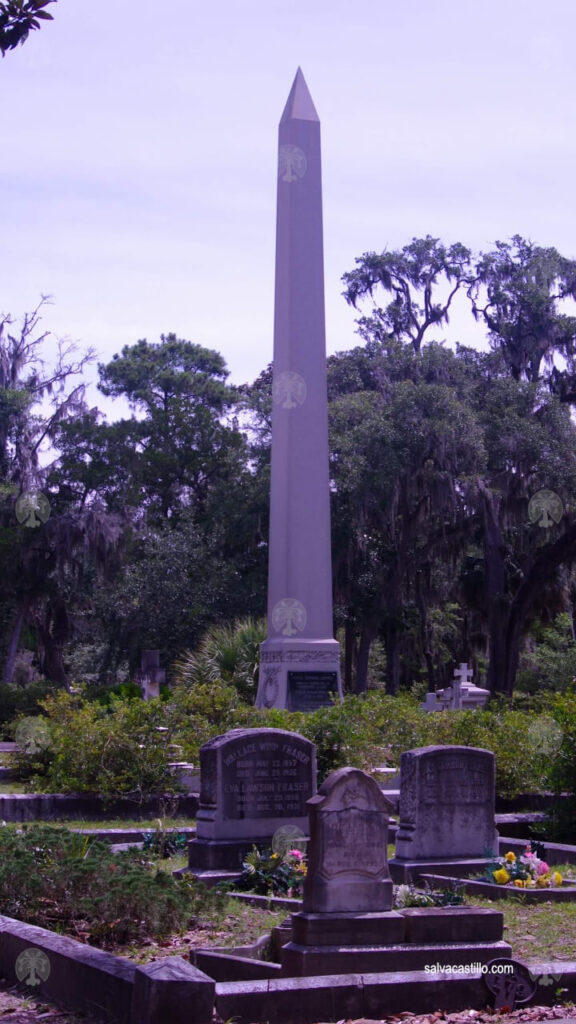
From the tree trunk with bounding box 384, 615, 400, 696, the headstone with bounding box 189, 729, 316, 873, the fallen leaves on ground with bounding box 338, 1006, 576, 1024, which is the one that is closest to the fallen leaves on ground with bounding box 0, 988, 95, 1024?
the fallen leaves on ground with bounding box 338, 1006, 576, 1024

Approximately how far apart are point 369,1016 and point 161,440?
3291cm

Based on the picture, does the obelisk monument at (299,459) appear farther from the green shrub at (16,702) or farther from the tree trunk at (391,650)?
the tree trunk at (391,650)

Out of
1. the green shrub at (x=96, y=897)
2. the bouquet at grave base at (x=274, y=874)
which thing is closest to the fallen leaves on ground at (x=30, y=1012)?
the green shrub at (x=96, y=897)

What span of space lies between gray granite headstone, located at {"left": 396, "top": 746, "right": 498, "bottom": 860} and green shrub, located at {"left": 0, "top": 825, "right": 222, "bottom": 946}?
2.83 m

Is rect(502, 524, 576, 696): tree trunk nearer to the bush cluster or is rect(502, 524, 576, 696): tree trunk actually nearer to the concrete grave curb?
the bush cluster

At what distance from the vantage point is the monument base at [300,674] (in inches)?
694

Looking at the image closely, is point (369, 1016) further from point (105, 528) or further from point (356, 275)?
point (356, 275)

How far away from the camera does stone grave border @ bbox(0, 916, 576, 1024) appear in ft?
16.8

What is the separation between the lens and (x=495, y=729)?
14.3 meters

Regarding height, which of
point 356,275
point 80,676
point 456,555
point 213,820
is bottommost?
point 213,820

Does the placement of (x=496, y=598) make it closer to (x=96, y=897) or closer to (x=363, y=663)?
(x=363, y=663)

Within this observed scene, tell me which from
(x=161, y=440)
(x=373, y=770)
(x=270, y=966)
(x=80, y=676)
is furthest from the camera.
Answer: (x=80, y=676)

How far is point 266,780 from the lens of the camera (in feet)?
34.8

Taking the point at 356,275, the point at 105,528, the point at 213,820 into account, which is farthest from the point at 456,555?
the point at 213,820
